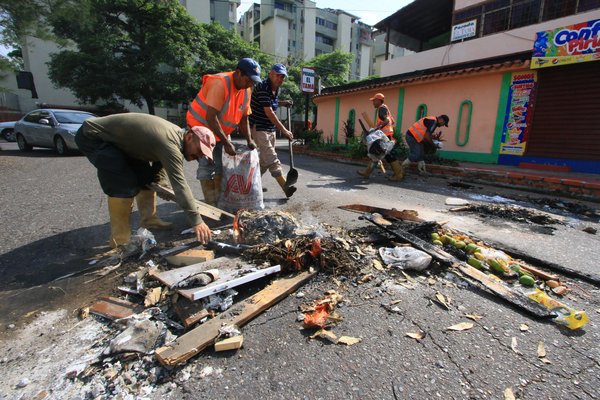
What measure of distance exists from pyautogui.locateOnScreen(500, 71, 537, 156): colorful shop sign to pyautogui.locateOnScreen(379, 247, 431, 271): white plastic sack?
8.13 m

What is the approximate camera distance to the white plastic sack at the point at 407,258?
8.20ft

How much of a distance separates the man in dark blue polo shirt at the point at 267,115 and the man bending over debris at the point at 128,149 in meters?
1.83

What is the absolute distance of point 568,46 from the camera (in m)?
7.52

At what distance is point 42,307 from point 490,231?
4.29m

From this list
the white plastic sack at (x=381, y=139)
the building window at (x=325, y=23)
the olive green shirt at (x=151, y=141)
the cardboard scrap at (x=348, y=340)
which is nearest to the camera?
the cardboard scrap at (x=348, y=340)

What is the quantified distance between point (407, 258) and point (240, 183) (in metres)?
1.92

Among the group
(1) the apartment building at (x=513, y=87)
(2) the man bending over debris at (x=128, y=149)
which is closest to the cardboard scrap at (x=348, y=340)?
(2) the man bending over debris at (x=128, y=149)

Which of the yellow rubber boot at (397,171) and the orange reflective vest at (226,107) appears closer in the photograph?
the orange reflective vest at (226,107)

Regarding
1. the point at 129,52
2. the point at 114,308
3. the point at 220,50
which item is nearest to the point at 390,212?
the point at 114,308

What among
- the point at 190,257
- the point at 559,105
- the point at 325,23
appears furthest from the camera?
the point at 325,23

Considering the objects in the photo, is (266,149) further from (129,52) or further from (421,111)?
(129,52)

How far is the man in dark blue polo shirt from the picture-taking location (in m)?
4.35

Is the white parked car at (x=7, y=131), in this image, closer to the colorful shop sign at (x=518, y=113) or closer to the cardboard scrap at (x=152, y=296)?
the cardboard scrap at (x=152, y=296)

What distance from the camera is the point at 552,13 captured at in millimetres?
10359
